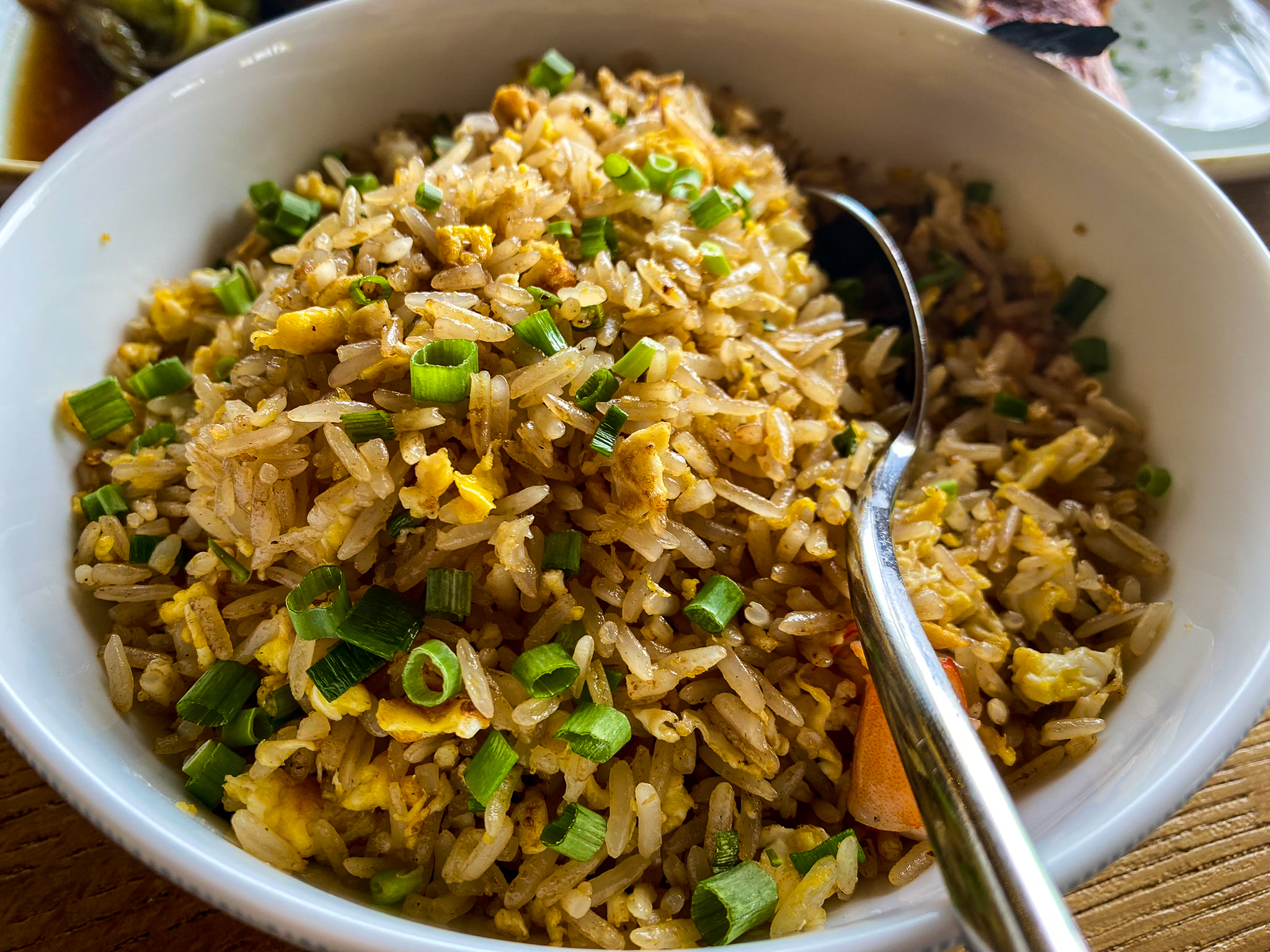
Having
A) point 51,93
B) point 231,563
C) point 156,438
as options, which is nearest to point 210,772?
point 231,563

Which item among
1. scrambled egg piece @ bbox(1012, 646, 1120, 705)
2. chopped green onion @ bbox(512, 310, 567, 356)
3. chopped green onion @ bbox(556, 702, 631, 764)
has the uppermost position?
chopped green onion @ bbox(512, 310, 567, 356)

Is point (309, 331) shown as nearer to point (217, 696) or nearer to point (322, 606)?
point (322, 606)

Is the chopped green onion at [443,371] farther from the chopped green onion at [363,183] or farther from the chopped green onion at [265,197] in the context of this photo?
the chopped green onion at [265,197]

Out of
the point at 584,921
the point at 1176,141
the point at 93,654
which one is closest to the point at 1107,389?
the point at 1176,141

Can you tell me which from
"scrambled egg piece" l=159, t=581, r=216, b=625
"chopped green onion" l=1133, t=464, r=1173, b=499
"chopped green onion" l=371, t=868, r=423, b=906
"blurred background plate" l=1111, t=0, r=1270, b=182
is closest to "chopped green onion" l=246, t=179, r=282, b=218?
"scrambled egg piece" l=159, t=581, r=216, b=625

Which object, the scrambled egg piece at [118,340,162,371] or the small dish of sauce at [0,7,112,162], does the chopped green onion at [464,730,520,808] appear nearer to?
the scrambled egg piece at [118,340,162,371]
